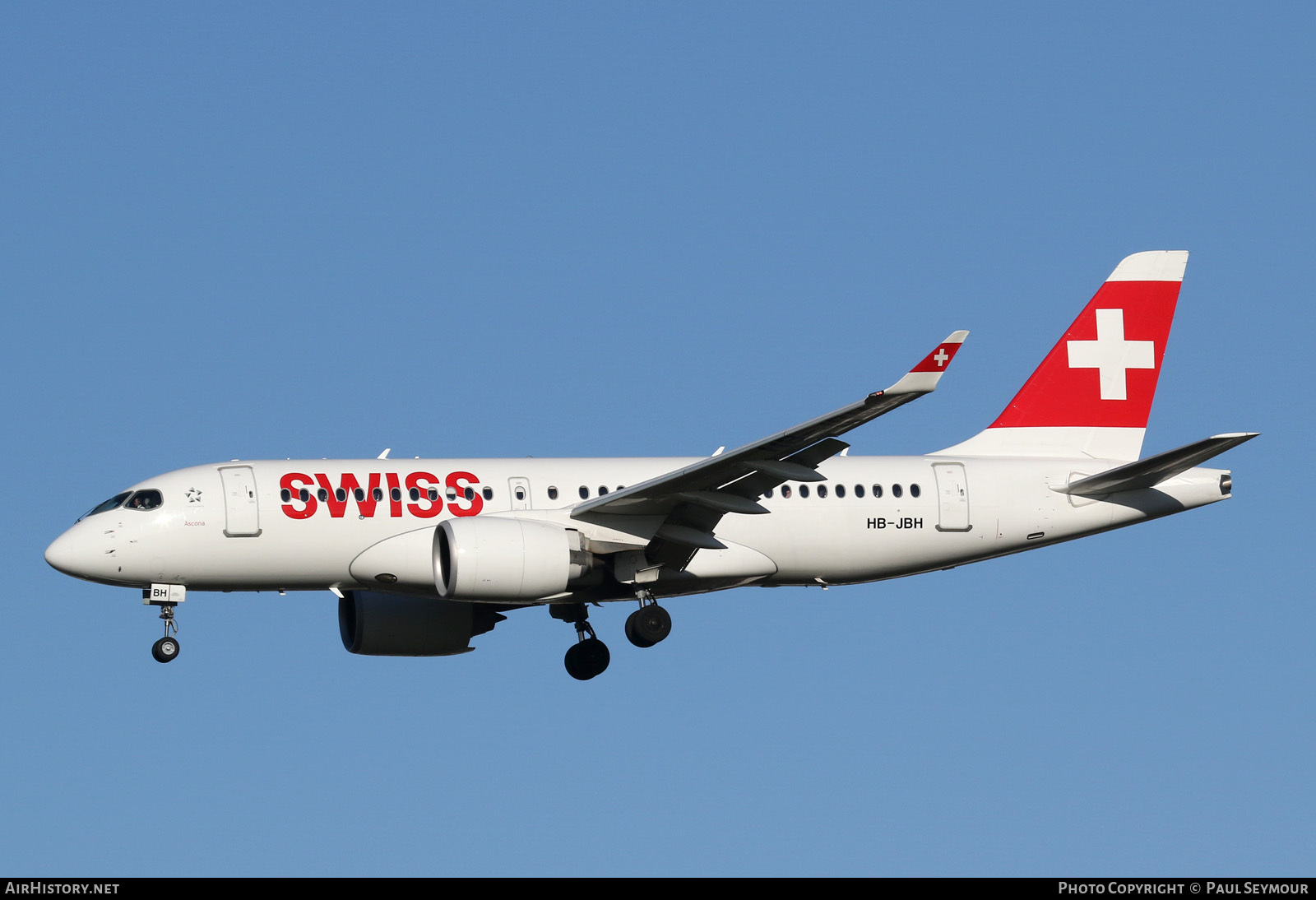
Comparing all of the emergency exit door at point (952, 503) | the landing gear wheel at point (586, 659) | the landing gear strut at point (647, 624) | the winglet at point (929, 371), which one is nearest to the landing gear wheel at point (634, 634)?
the landing gear strut at point (647, 624)

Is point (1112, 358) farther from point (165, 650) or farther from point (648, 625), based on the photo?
point (165, 650)

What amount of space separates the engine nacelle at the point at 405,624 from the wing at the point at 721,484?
189 inches

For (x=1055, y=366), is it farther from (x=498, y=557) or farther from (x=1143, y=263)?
(x=498, y=557)

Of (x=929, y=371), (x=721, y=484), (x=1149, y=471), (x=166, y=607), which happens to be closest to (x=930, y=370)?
(x=929, y=371)

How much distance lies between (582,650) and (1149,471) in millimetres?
11429

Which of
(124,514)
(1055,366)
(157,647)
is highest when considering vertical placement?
(1055,366)

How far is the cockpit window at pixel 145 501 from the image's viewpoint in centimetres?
3300

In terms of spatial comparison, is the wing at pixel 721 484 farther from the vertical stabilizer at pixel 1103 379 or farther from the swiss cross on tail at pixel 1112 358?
the swiss cross on tail at pixel 1112 358

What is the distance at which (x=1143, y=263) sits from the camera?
39.8m

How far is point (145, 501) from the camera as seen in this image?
33.1m

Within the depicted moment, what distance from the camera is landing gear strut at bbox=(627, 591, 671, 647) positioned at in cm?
3362

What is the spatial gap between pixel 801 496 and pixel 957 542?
11.0 feet

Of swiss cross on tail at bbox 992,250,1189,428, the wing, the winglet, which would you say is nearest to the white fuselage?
the wing

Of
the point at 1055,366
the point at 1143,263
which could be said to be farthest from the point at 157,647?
the point at 1143,263
